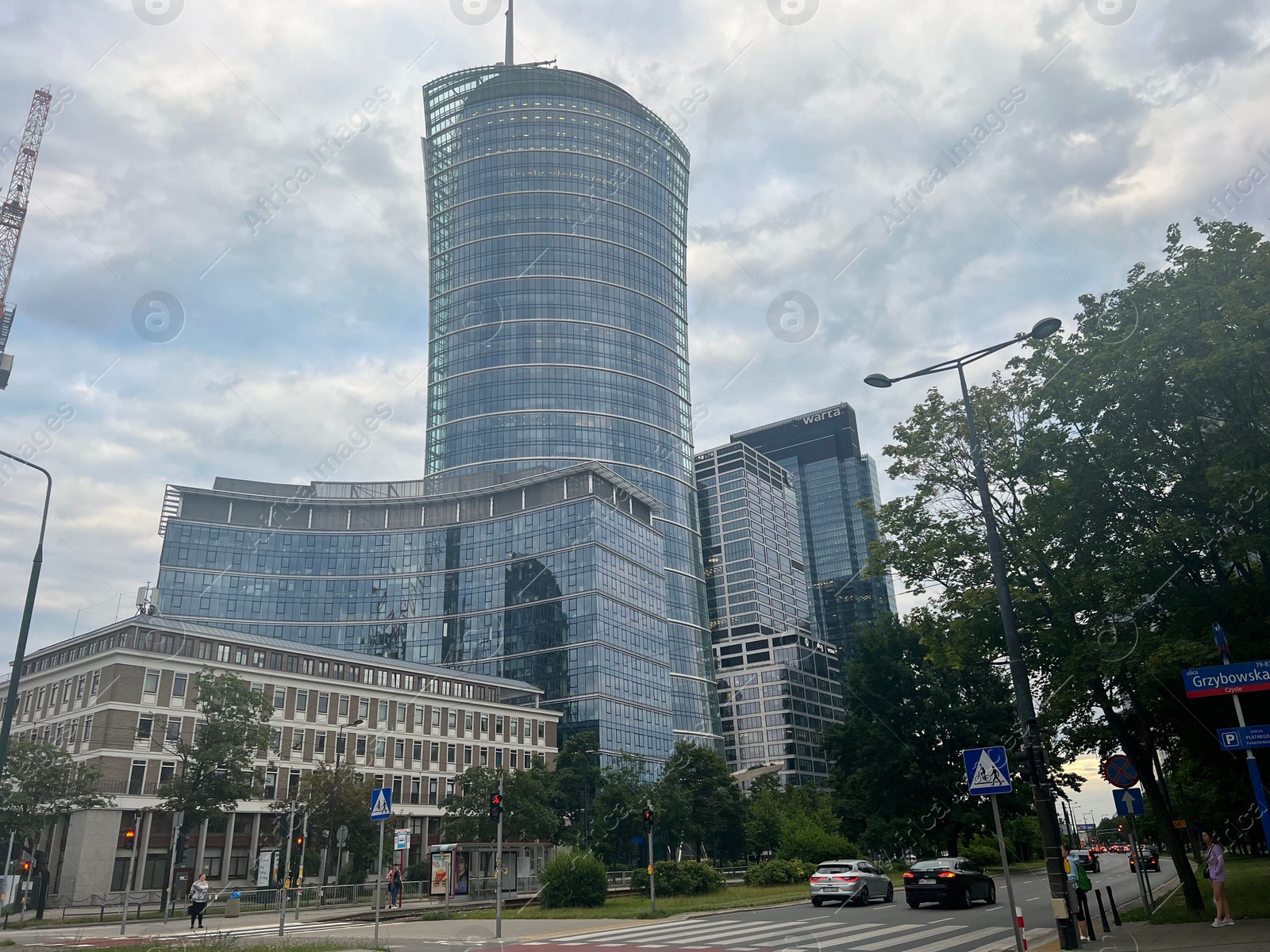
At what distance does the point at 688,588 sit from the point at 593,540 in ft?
155

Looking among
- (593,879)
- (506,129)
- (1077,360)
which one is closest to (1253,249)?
(1077,360)

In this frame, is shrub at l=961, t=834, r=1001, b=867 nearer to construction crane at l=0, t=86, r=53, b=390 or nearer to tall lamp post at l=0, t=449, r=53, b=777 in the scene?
tall lamp post at l=0, t=449, r=53, b=777

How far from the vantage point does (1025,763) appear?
16.6m

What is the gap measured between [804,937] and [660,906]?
12.9m

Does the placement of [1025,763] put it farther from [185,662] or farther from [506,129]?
[506,129]

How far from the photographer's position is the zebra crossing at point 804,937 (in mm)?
18344

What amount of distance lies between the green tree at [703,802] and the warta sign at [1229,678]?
60572 mm

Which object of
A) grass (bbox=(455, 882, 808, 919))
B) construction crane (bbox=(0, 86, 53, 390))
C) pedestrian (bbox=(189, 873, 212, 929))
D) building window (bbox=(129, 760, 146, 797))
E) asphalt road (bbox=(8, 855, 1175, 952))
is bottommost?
grass (bbox=(455, 882, 808, 919))

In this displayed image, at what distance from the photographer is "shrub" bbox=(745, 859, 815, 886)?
44688 mm

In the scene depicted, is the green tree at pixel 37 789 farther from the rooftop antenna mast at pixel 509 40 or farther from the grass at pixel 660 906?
the rooftop antenna mast at pixel 509 40

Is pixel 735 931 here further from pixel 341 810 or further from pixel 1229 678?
pixel 341 810

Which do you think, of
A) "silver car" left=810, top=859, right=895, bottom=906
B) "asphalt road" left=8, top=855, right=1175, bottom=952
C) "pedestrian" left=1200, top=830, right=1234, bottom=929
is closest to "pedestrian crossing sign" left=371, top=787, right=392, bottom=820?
"asphalt road" left=8, top=855, right=1175, bottom=952

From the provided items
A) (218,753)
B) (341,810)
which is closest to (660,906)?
(218,753)

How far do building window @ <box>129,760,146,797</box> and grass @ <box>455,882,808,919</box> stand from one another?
39.4m
